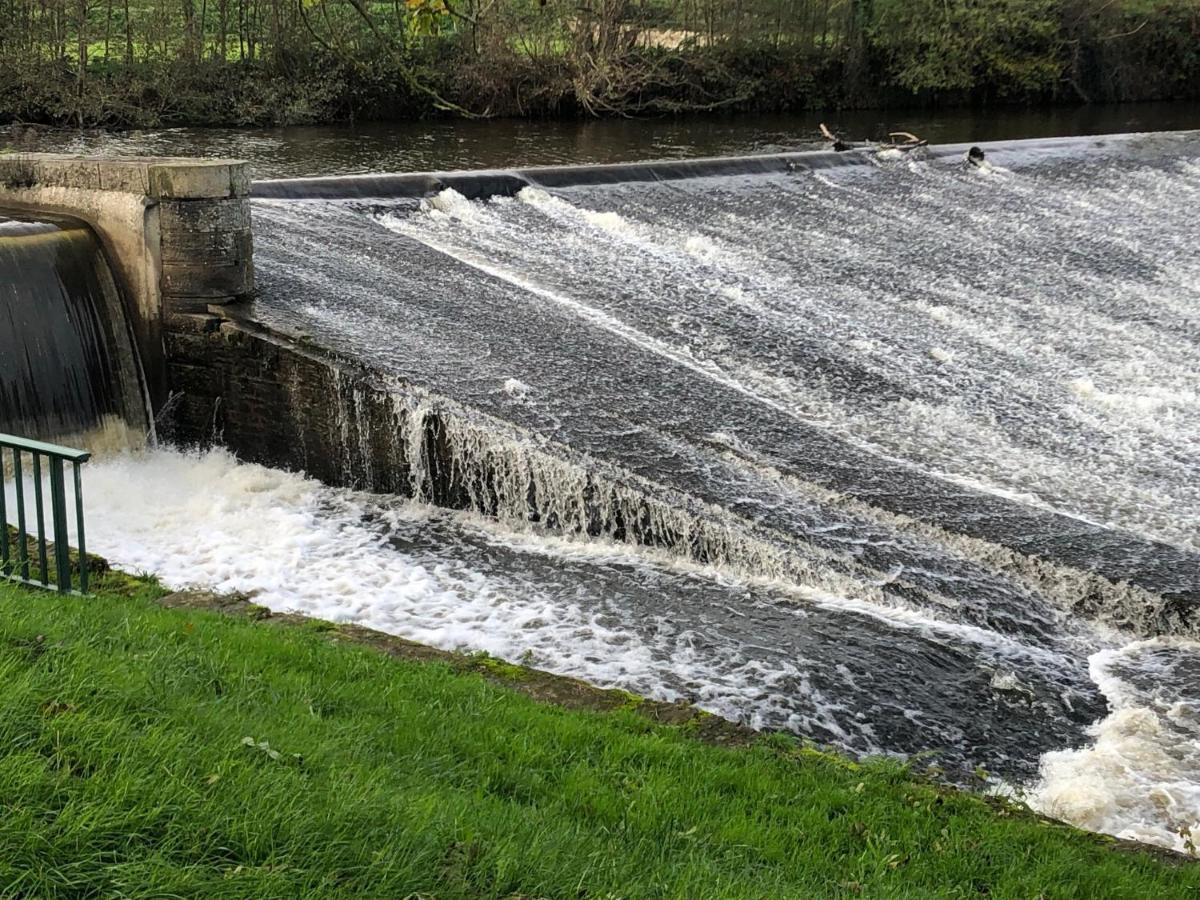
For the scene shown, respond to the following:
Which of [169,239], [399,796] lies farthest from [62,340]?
[399,796]

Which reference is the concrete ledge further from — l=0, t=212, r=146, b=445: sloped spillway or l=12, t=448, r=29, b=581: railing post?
l=12, t=448, r=29, b=581: railing post

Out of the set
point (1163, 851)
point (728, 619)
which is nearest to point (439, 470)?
point (728, 619)

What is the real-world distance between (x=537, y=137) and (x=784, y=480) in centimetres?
2000

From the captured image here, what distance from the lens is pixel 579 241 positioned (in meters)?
15.5

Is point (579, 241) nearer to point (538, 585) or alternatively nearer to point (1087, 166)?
point (538, 585)

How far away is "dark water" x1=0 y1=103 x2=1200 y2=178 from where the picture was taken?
23.6 m

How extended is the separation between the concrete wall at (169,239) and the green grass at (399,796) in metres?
5.43

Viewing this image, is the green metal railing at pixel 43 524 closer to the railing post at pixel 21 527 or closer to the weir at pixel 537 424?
the railing post at pixel 21 527

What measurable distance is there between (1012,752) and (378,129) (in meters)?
24.9

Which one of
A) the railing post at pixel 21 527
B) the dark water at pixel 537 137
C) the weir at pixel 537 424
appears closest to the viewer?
the railing post at pixel 21 527

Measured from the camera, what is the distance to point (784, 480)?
9602 mm

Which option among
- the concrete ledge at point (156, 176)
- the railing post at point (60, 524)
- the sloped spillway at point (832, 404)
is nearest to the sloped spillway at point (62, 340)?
the concrete ledge at point (156, 176)

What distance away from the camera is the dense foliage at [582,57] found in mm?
28859

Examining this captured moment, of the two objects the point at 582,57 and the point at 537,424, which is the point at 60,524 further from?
the point at 582,57
